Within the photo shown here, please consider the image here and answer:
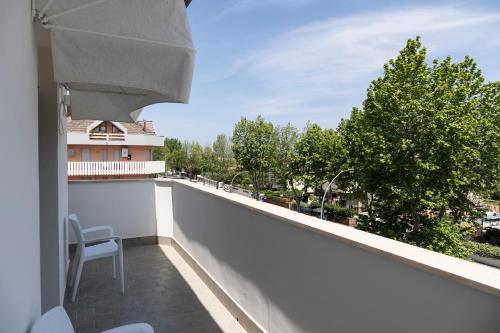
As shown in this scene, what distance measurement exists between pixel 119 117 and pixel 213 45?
51.5ft

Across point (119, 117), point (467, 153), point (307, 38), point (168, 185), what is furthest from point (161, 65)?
point (307, 38)

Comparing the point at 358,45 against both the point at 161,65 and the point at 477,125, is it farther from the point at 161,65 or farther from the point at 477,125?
the point at 161,65

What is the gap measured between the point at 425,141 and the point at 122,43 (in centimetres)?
2605

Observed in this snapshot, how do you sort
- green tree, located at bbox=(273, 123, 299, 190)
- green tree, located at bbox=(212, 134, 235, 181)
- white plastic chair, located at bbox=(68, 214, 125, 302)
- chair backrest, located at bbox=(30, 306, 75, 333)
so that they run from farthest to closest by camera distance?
green tree, located at bbox=(212, 134, 235, 181)
green tree, located at bbox=(273, 123, 299, 190)
white plastic chair, located at bbox=(68, 214, 125, 302)
chair backrest, located at bbox=(30, 306, 75, 333)

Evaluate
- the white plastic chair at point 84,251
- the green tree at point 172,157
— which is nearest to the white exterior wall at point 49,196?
the white plastic chair at point 84,251

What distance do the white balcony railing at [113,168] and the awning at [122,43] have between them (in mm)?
33834

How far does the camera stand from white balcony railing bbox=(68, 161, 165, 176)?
109 feet

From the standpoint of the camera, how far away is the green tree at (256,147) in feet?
166

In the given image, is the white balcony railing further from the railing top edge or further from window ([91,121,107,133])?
the railing top edge

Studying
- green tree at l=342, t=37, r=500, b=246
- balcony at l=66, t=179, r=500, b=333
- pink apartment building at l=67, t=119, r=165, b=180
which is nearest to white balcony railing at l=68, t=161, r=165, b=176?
pink apartment building at l=67, t=119, r=165, b=180

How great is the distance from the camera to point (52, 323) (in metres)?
1.96

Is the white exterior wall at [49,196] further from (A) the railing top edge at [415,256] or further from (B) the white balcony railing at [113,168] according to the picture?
(B) the white balcony railing at [113,168]

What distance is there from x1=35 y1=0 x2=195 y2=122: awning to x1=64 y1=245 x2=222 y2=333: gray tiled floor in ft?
9.06

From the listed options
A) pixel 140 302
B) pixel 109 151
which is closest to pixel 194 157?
pixel 109 151
